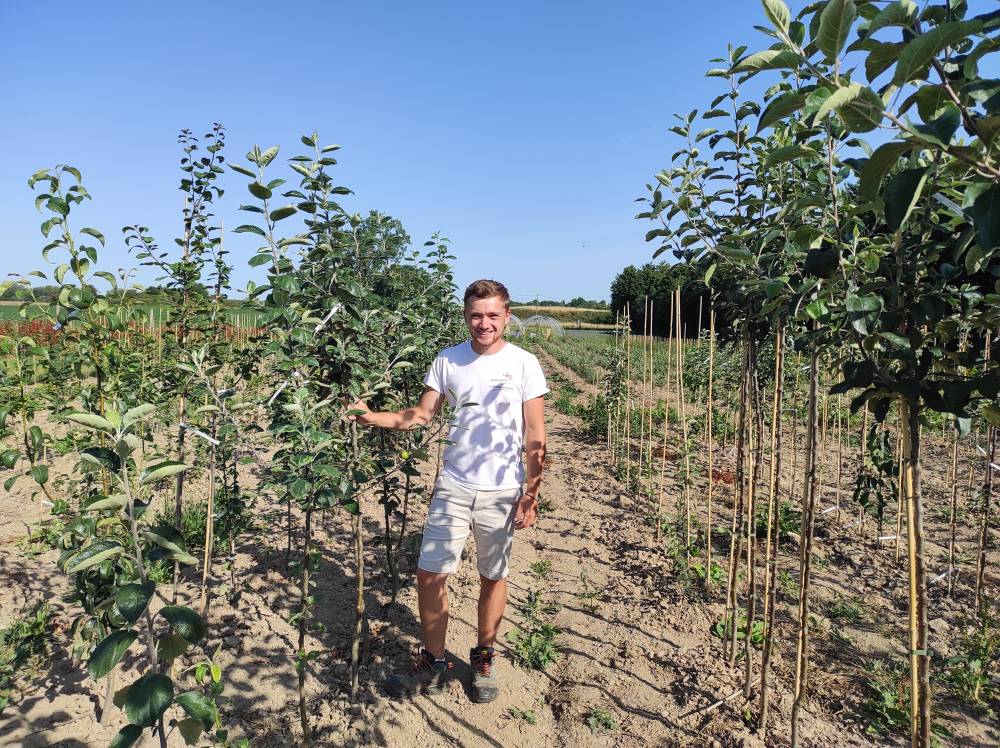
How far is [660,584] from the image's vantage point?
402 cm

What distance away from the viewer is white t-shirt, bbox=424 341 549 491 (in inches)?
108

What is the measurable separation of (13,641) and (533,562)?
319 centimetres

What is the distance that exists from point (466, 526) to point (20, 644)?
2.33 metres

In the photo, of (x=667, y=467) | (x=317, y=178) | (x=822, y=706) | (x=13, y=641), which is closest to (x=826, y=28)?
(x=317, y=178)

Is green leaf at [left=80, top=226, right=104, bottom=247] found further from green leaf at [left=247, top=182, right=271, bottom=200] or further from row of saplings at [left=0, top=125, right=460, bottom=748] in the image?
green leaf at [left=247, top=182, right=271, bottom=200]

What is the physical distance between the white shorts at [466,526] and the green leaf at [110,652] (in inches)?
65.6

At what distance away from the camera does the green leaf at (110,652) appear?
3.43 feet

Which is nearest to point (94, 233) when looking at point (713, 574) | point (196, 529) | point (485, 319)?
point (485, 319)

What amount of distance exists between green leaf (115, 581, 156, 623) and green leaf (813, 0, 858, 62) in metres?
1.49

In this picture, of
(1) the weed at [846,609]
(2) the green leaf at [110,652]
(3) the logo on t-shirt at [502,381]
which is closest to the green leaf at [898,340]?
(3) the logo on t-shirt at [502,381]

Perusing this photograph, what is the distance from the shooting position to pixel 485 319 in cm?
273

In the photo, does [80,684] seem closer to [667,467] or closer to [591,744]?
[591,744]

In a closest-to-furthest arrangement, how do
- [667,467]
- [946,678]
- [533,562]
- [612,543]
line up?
[946,678], [533,562], [612,543], [667,467]

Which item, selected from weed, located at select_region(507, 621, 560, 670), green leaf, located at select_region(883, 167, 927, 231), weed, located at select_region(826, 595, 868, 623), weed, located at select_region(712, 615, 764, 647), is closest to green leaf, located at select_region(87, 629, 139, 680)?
green leaf, located at select_region(883, 167, 927, 231)
